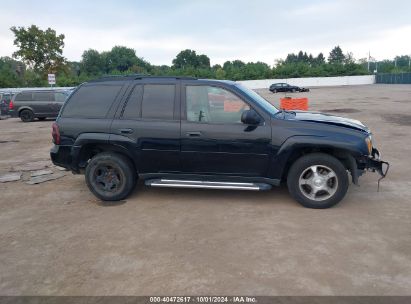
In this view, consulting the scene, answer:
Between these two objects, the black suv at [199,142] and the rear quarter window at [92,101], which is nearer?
the black suv at [199,142]

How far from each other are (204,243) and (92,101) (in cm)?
288

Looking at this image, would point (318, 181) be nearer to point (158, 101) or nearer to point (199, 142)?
point (199, 142)


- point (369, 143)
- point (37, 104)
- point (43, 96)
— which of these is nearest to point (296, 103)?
point (369, 143)

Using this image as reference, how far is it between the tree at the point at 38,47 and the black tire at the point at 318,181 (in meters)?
52.4

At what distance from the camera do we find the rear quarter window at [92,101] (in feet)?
16.8

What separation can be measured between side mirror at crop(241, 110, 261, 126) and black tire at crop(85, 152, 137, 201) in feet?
6.18

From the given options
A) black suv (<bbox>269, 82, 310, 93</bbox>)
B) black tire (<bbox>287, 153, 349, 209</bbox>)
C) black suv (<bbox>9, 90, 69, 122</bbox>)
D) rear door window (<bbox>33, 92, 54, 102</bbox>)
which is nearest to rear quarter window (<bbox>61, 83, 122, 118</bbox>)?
A: black tire (<bbox>287, 153, 349, 209</bbox>)

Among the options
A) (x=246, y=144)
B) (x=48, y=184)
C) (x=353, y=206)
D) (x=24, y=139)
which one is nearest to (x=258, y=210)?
(x=246, y=144)

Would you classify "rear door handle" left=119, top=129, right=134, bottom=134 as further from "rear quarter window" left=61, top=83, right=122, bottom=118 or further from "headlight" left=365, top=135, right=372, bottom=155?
"headlight" left=365, top=135, right=372, bottom=155

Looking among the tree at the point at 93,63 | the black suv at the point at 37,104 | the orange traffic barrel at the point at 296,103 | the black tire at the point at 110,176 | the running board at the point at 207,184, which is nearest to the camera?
the running board at the point at 207,184

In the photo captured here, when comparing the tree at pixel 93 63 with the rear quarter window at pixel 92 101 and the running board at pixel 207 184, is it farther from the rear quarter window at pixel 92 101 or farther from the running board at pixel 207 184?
the running board at pixel 207 184

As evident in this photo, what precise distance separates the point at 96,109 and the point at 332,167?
3.58 m

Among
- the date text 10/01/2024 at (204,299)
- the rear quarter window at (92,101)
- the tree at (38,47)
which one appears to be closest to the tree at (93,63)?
the tree at (38,47)

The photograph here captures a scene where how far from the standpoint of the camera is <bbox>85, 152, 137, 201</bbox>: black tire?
5.09 meters
